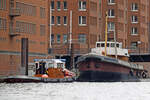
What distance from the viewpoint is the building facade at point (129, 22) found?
168 meters

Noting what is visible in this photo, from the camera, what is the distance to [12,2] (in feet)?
391

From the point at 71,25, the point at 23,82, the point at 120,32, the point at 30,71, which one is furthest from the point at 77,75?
the point at 120,32

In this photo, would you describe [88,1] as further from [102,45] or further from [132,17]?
[102,45]

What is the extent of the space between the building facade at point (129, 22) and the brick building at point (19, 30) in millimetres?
33631

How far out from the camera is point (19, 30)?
396 feet

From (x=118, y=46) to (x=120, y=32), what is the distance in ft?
194

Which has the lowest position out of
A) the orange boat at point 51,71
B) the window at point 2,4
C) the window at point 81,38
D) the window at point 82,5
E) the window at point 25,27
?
the orange boat at point 51,71

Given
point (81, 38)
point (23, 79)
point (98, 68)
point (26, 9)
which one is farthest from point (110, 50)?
point (81, 38)

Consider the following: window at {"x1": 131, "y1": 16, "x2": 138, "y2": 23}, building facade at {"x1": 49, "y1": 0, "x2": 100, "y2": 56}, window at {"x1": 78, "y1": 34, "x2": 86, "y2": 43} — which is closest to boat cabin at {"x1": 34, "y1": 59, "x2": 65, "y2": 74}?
building facade at {"x1": 49, "y1": 0, "x2": 100, "y2": 56}

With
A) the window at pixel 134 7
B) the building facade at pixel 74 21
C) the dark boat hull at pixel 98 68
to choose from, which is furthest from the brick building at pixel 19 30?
the window at pixel 134 7

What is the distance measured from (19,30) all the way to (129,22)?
6211 cm

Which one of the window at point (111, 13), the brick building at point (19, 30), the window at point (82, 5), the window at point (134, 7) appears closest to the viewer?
the brick building at point (19, 30)

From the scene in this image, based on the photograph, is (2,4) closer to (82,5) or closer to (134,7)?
(82,5)

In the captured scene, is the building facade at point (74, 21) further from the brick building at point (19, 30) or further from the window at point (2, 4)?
the window at point (2, 4)
